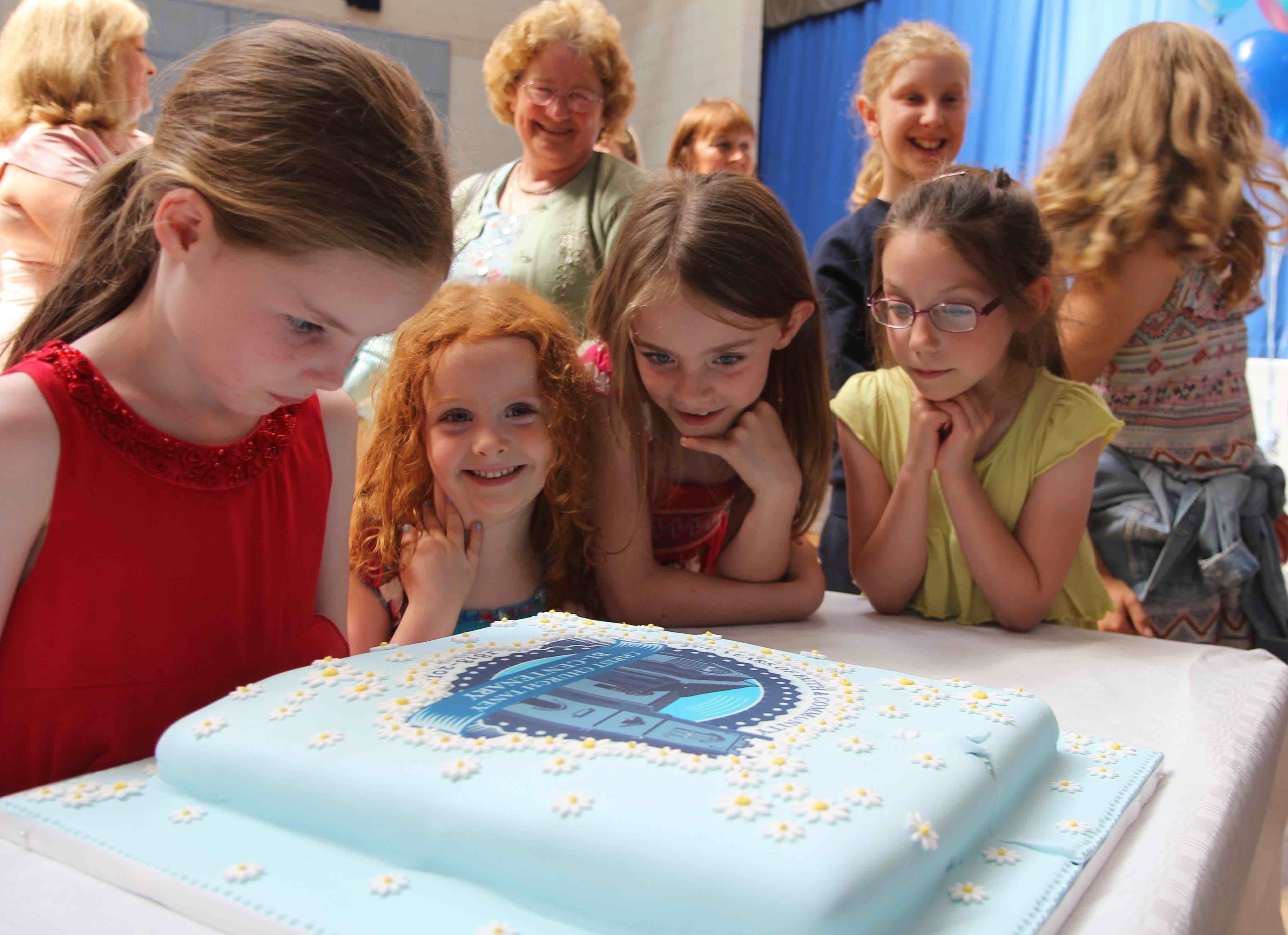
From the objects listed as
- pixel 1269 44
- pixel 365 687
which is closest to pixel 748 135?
pixel 1269 44

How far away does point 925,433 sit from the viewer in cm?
150

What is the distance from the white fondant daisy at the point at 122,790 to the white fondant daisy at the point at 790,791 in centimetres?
41

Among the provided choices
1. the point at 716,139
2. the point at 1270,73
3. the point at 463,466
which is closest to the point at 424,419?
the point at 463,466

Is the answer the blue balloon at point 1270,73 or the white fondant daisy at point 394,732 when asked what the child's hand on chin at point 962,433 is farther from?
the blue balloon at point 1270,73

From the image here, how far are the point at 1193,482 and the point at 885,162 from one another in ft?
3.08

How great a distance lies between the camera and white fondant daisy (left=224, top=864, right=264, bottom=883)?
1.76 ft

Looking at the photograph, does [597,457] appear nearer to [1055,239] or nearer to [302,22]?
[302,22]

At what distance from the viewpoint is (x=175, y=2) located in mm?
5355

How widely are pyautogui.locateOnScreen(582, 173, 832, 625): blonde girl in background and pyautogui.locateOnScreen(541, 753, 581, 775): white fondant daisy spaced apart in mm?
798

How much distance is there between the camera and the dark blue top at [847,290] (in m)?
2.00

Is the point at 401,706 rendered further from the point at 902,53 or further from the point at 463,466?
the point at 902,53

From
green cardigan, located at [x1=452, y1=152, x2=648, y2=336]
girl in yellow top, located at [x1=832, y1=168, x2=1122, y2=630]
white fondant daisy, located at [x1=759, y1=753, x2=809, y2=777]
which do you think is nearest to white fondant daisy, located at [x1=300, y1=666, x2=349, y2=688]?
white fondant daisy, located at [x1=759, y1=753, x2=809, y2=777]

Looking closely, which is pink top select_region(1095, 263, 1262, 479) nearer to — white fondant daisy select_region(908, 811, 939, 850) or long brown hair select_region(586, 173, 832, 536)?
long brown hair select_region(586, 173, 832, 536)

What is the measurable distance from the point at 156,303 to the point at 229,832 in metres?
0.45
